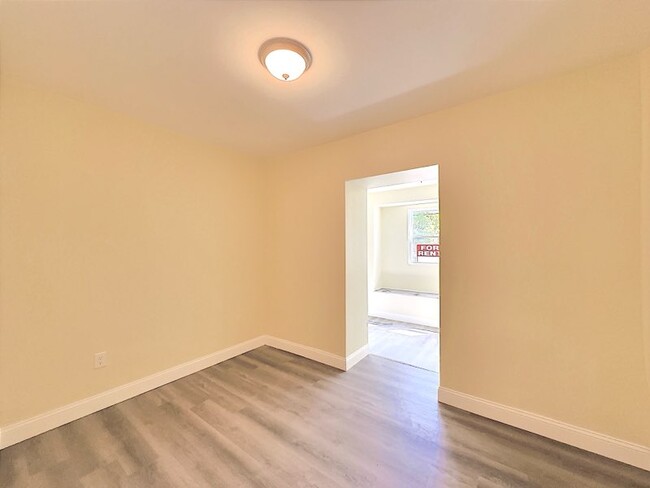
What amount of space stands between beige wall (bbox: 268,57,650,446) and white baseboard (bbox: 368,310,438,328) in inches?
87.6

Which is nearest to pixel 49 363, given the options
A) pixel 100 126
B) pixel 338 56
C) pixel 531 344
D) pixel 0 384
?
pixel 0 384

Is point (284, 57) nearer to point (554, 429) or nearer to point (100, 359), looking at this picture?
point (100, 359)

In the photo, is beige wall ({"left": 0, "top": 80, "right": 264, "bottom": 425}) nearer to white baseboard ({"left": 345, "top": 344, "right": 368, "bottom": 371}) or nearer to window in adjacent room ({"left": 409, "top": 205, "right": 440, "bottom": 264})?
white baseboard ({"left": 345, "top": 344, "right": 368, "bottom": 371})

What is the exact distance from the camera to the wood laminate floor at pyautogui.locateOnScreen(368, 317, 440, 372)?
9.68ft

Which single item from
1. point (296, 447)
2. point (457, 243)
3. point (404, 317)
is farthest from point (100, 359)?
point (404, 317)

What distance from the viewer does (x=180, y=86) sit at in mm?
1819

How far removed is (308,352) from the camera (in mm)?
3033

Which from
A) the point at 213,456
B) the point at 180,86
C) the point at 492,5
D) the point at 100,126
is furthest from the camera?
the point at 100,126

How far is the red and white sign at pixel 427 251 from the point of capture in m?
4.93

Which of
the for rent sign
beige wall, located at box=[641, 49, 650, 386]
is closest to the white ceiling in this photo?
beige wall, located at box=[641, 49, 650, 386]

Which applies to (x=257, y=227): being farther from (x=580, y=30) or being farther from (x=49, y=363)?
(x=580, y=30)

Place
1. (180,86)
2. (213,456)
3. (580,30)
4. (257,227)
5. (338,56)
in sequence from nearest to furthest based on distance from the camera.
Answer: (580,30), (338,56), (213,456), (180,86), (257,227)

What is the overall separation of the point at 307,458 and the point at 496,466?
1.12 metres

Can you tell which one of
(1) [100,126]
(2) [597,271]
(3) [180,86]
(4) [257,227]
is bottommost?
(2) [597,271]
